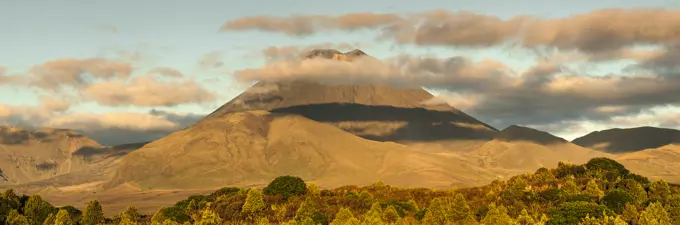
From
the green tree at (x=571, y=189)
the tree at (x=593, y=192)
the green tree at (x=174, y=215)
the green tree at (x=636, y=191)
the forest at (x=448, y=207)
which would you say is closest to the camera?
the forest at (x=448, y=207)

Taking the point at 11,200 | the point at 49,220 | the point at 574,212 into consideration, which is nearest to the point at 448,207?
the point at 574,212

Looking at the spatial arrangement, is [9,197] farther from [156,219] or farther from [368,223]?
[368,223]

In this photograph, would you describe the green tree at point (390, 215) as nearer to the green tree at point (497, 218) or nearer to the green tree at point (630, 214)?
the green tree at point (497, 218)

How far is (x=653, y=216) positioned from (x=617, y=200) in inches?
1138

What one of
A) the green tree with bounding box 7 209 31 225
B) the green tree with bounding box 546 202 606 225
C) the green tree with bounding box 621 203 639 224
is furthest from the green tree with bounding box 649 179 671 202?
the green tree with bounding box 7 209 31 225

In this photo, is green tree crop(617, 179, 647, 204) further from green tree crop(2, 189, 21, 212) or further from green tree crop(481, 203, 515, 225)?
green tree crop(2, 189, 21, 212)

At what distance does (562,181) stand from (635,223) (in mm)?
57258

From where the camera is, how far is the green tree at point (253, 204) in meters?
163

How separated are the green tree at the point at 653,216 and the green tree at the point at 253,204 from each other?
86.9m

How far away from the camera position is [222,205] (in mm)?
177500

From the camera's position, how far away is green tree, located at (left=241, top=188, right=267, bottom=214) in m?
163

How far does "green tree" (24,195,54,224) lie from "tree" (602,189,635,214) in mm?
128834

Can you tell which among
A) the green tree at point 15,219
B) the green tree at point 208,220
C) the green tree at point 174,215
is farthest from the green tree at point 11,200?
the green tree at point 208,220

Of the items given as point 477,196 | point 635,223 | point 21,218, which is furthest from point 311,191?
point 635,223
